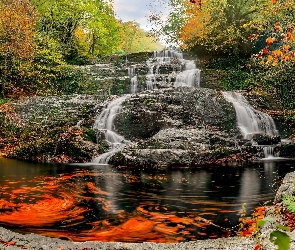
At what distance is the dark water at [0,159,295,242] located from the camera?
4707 mm

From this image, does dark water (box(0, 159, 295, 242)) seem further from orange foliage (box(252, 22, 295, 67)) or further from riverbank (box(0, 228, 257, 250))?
orange foliage (box(252, 22, 295, 67))

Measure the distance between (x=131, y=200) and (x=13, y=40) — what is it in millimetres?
14548

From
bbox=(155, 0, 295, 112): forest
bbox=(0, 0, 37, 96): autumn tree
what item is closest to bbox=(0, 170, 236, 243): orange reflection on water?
bbox=(0, 0, 37, 96): autumn tree

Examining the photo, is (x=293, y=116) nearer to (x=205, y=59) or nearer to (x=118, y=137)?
(x=118, y=137)

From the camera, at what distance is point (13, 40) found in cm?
1759

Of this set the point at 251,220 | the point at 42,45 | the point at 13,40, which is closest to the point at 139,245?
the point at 251,220

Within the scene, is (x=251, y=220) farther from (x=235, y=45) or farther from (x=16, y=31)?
(x=235, y=45)

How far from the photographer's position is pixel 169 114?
13320mm

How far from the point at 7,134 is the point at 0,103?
324 cm

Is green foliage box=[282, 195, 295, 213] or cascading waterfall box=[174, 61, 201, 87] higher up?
cascading waterfall box=[174, 61, 201, 87]

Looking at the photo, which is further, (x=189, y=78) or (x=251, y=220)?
(x=189, y=78)

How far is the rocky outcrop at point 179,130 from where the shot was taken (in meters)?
10.6

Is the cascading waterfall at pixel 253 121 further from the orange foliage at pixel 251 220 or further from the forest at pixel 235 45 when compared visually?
the orange foliage at pixel 251 220

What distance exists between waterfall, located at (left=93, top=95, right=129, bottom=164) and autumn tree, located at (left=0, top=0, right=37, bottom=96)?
683 centimetres
